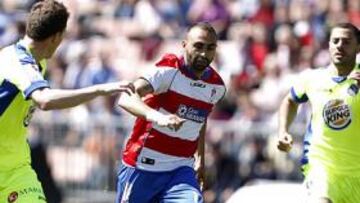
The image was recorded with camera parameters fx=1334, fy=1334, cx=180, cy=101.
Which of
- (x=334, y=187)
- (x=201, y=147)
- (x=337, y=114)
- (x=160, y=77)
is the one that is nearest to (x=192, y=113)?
(x=160, y=77)

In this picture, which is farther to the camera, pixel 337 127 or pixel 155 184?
pixel 337 127

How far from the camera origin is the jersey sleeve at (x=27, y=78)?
8945 mm

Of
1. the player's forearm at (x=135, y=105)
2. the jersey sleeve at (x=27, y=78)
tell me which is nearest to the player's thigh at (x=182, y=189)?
the player's forearm at (x=135, y=105)

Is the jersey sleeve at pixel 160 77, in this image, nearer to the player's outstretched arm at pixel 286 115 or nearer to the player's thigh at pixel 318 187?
the player's outstretched arm at pixel 286 115

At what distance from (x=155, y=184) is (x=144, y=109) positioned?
173cm

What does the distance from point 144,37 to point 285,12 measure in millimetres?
2396

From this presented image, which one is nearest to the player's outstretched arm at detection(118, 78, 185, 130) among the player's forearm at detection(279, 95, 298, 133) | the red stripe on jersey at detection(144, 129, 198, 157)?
the red stripe on jersey at detection(144, 129, 198, 157)

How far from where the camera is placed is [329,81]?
39.4 ft

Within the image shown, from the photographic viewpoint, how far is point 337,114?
39.1 feet

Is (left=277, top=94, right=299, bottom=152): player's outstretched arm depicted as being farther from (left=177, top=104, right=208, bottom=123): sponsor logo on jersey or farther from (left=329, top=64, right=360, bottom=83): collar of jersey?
(left=177, top=104, right=208, bottom=123): sponsor logo on jersey

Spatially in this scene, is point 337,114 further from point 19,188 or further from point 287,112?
point 19,188

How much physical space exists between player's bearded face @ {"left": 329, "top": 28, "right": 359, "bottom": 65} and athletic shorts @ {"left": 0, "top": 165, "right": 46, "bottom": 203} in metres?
3.38

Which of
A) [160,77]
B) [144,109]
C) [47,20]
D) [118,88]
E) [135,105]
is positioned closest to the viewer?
[118,88]

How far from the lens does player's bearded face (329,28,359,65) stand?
11.9 metres
